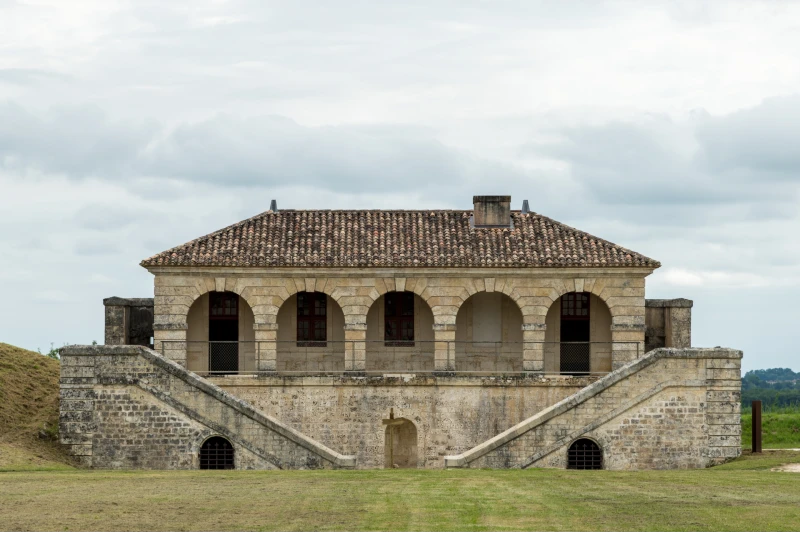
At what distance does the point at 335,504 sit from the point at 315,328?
59.6 feet

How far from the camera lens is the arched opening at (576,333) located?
39844 millimetres

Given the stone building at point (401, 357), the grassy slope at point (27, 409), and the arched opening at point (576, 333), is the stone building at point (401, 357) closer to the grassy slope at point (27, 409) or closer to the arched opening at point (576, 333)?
the arched opening at point (576, 333)

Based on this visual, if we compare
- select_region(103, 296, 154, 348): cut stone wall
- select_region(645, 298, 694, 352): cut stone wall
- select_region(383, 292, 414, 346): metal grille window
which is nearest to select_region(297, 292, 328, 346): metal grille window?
select_region(383, 292, 414, 346): metal grille window

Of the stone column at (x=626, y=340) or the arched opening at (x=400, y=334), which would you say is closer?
the stone column at (x=626, y=340)

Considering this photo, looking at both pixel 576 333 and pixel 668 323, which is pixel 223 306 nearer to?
pixel 576 333

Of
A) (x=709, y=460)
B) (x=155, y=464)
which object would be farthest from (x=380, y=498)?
(x=709, y=460)

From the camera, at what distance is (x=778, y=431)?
4369 cm

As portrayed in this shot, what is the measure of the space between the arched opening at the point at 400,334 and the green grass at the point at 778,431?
10899mm

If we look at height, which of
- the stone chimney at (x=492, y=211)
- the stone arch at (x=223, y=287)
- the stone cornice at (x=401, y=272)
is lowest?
the stone arch at (x=223, y=287)

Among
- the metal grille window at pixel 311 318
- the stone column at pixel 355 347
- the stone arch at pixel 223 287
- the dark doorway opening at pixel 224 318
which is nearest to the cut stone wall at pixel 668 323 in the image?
the stone column at pixel 355 347

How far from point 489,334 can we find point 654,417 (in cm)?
658

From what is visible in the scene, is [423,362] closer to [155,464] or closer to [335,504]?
[155,464]

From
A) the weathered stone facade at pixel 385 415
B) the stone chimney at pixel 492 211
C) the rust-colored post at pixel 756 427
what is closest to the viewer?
the weathered stone facade at pixel 385 415

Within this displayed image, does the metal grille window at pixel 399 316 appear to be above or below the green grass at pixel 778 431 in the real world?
above
